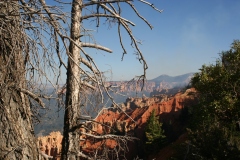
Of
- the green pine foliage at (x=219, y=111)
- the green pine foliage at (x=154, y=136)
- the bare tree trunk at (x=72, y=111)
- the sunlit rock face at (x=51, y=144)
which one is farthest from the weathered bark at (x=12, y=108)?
the sunlit rock face at (x=51, y=144)

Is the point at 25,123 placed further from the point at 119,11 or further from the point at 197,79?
the point at 197,79

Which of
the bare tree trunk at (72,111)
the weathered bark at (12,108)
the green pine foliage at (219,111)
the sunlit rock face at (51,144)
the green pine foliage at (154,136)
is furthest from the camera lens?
the sunlit rock face at (51,144)

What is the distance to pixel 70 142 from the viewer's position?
118 inches

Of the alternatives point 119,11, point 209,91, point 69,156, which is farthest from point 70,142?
point 209,91

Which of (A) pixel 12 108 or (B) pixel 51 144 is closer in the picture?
(A) pixel 12 108

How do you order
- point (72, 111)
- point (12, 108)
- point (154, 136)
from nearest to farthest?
point (12, 108)
point (72, 111)
point (154, 136)

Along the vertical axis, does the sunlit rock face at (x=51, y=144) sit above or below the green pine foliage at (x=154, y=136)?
below

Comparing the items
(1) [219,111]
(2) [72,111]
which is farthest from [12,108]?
(1) [219,111]

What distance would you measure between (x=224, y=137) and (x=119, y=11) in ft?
31.4

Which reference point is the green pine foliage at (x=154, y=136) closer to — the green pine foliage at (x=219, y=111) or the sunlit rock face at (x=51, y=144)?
the green pine foliage at (x=219, y=111)

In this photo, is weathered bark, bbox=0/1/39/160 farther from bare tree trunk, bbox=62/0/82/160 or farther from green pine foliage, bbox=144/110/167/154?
green pine foliage, bbox=144/110/167/154

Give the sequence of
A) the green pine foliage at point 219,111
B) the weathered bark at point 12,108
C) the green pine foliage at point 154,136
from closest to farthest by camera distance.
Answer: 1. the weathered bark at point 12,108
2. the green pine foliage at point 219,111
3. the green pine foliage at point 154,136

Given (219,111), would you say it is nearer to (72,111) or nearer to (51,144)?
(72,111)

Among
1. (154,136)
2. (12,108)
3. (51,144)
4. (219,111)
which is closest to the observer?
(12,108)
